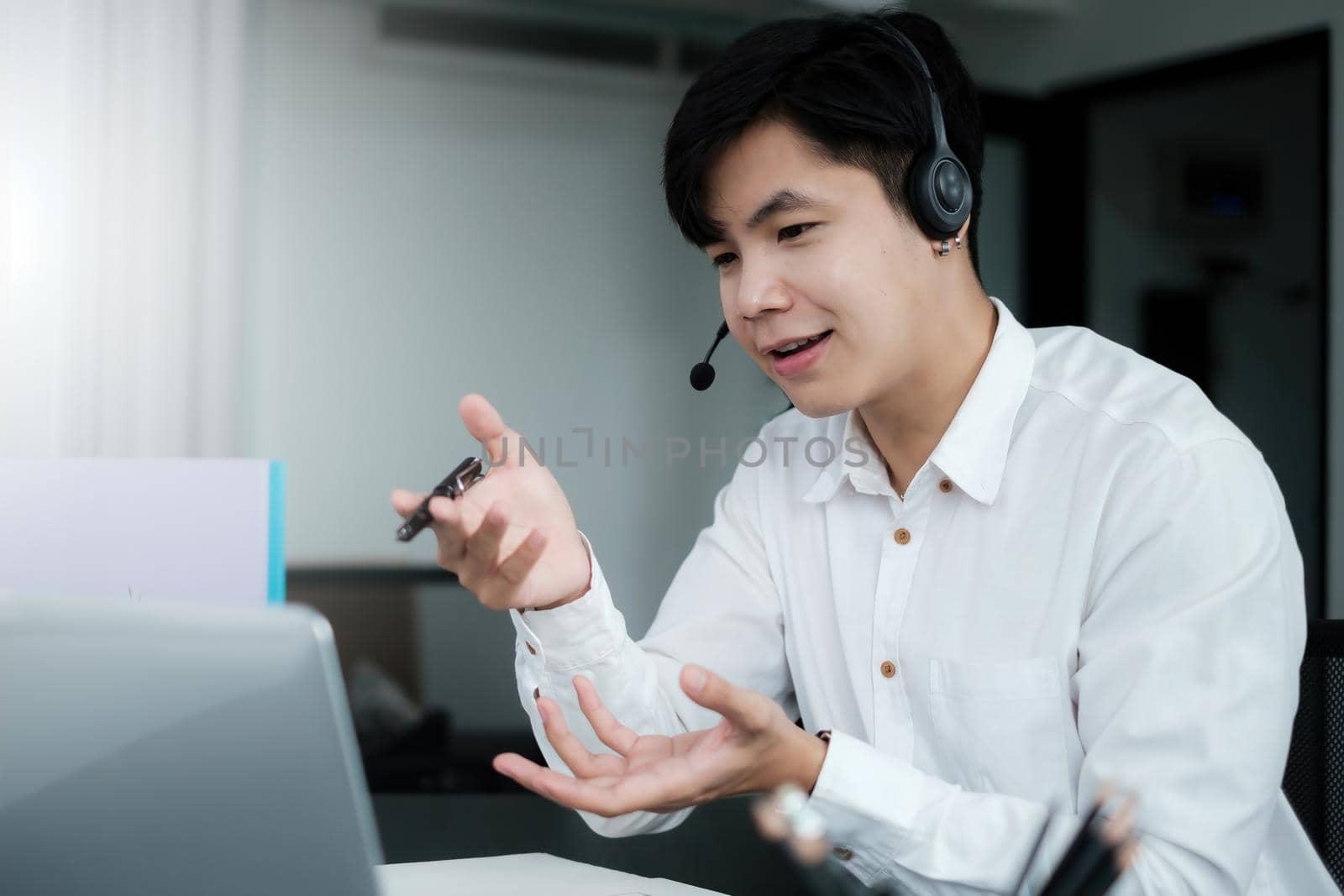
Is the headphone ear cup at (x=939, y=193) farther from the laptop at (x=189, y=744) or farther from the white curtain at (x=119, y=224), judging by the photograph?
the white curtain at (x=119, y=224)

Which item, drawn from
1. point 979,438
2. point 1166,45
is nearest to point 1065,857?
point 979,438

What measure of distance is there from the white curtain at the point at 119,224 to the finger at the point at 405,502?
6.74ft

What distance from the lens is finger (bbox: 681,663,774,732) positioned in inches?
27.5

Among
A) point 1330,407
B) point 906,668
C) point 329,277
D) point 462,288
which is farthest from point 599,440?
point 906,668

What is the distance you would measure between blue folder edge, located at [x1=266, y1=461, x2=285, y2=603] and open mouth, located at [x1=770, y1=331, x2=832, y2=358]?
44cm

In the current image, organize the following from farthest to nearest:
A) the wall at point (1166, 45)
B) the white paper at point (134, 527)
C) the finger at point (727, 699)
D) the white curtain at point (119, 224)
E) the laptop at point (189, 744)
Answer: the wall at point (1166, 45)
the white curtain at point (119, 224)
the white paper at point (134, 527)
the finger at point (727, 699)
the laptop at point (189, 744)

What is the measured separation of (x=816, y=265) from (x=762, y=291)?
0.05 m

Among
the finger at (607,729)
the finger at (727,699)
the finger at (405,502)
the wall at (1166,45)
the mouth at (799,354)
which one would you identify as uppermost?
the wall at (1166,45)

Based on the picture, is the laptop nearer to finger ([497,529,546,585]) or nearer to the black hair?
finger ([497,529,546,585])

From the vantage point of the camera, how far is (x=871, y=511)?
48.3 inches

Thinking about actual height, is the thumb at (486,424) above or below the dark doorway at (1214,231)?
below

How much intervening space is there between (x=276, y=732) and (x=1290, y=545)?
0.80 meters

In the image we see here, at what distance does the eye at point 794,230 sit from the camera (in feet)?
3.50

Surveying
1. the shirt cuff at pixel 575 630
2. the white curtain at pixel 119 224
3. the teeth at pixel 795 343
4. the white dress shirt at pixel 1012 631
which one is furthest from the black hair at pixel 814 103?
the white curtain at pixel 119 224
